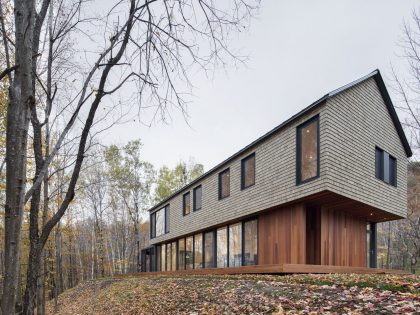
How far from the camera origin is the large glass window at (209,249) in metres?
16.9

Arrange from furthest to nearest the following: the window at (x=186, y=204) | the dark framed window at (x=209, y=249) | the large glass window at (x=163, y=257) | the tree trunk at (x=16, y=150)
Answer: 1. the large glass window at (x=163, y=257)
2. the window at (x=186, y=204)
3. the dark framed window at (x=209, y=249)
4. the tree trunk at (x=16, y=150)

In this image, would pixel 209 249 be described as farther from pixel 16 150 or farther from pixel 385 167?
pixel 16 150

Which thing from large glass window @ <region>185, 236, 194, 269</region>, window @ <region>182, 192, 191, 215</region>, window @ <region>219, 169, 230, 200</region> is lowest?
large glass window @ <region>185, 236, 194, 269</region>

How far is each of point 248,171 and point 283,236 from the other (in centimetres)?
305

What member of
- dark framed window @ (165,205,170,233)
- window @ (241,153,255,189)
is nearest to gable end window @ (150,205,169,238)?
dark framed window @ (165,205,170,233)

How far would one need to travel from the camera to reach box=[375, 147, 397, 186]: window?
43.1 feet

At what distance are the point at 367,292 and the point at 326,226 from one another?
7.28m

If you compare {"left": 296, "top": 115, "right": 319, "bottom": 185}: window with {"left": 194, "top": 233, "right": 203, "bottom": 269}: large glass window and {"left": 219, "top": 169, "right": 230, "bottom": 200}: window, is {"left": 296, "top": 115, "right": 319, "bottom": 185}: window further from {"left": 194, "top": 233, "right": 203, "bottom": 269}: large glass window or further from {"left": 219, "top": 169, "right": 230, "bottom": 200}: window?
{"left": 194, "top": 233, "right": 203, "bottom": 269}: large glass window

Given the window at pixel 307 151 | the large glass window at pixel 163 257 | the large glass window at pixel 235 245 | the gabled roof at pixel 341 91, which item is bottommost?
the large glass window at pixel 163 257

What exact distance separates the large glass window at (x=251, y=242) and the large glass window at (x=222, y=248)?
1.77m

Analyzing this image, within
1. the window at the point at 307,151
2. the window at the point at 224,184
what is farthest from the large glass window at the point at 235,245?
the window at the point at 307,151

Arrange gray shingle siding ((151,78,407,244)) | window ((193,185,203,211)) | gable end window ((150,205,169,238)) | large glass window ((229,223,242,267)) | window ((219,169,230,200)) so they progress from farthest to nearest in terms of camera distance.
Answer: gable end window ((150,205,169,238))
window ((193,185,203,211))
window ((219,169,230,200))
large glass window ((229,223,242,267))
gray shingle siding ((151,78,407,244))

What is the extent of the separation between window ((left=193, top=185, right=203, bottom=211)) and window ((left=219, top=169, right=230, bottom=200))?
213 centimetres

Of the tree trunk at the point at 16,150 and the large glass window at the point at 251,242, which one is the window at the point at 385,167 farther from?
the tree trunk at the point at 16,150
